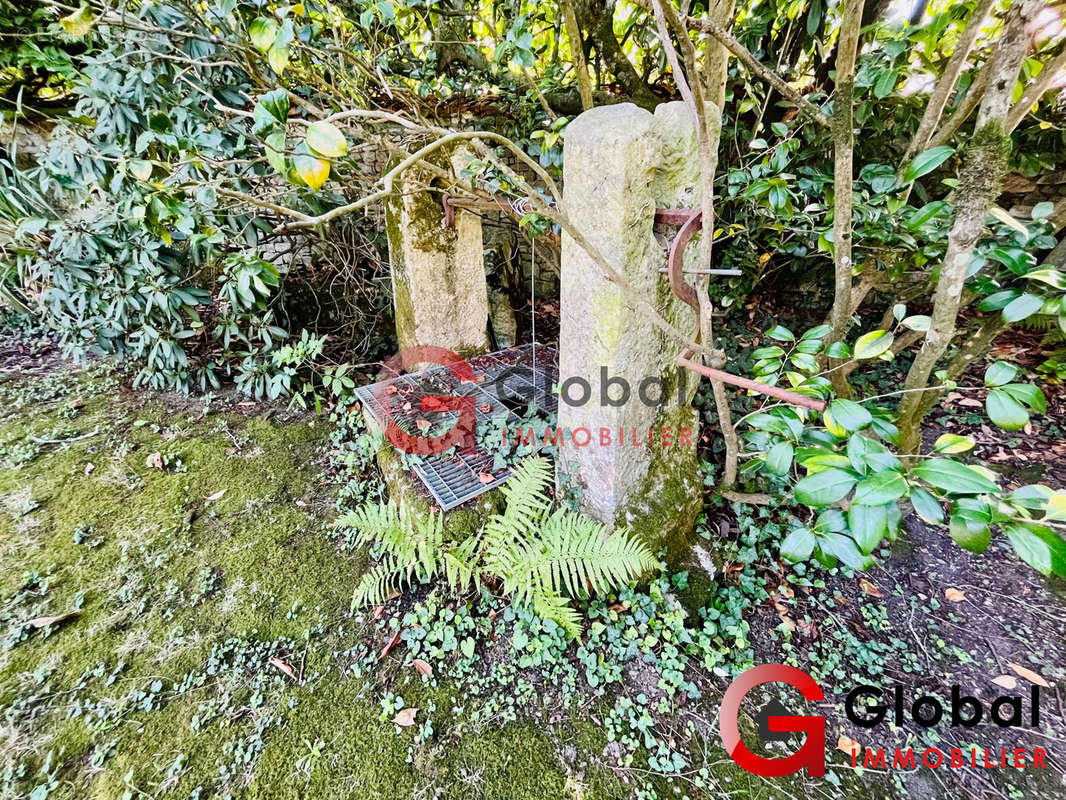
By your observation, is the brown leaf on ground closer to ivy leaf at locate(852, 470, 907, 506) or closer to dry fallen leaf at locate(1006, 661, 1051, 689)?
ivy leaf at locate(852, 470, 907, 506)

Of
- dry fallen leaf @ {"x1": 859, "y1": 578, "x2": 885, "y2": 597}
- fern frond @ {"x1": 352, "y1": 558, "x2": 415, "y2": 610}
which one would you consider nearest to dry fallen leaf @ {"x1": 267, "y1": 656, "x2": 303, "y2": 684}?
fern frond @ {"x1": 352, "y1": 558, "x2": 415, "y2": 610}

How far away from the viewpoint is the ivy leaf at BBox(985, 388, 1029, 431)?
3.48ft

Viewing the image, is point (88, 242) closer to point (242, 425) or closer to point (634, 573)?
point (242, 425)

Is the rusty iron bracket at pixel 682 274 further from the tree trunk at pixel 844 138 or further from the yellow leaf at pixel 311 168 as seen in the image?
the yellow leaf at pixel 311 168

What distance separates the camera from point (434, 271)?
10.4 ft

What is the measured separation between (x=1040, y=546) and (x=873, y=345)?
1.96ft

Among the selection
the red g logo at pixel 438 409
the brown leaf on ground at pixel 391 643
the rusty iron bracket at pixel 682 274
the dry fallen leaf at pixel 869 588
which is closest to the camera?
the rusty iron bracket at pixel 682 274

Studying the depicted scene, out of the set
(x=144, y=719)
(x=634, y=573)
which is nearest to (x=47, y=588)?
(x=144, y=719)

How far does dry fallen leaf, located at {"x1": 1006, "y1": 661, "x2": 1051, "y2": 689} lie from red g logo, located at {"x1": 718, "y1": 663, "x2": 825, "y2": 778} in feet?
2.95

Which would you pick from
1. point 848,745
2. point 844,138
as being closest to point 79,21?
point 844,138

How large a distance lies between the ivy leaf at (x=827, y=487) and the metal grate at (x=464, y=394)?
1453 mm

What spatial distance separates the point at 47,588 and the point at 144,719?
1024mm

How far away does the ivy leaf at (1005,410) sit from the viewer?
106cm

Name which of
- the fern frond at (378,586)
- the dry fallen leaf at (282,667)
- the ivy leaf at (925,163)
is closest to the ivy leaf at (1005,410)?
the ivy leaf at (925,163)
